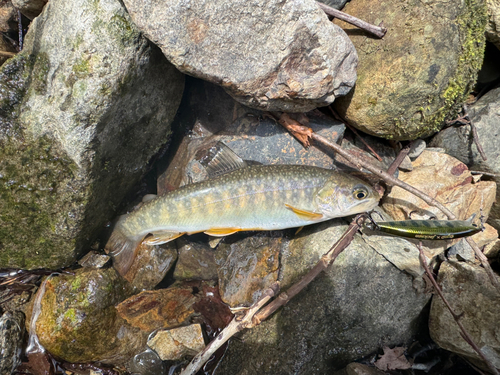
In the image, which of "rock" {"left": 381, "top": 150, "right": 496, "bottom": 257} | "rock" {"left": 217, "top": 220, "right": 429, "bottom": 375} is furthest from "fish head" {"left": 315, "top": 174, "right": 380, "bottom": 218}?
"rock" {"left": 381, "top": 150, "right": 496, "bottom": 257}

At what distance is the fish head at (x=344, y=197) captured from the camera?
11.6 feet

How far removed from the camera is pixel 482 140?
162 inches

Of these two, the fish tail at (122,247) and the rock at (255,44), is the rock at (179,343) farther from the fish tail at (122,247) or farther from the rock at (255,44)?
the rock at (255,44)

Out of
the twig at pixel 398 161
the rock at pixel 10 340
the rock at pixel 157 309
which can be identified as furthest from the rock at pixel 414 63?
the rock at pixel 10 340

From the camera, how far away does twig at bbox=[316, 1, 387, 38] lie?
353 cm

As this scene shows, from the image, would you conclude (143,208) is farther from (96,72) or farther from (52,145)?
(96,72)

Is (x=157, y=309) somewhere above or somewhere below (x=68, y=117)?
below

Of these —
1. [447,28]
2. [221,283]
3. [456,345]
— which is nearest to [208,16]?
[447,28]

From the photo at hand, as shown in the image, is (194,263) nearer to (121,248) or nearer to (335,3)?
(121,248)

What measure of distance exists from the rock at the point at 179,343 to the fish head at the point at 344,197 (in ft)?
7.72

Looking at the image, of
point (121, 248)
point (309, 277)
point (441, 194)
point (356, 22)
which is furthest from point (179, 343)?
point (356, 22)

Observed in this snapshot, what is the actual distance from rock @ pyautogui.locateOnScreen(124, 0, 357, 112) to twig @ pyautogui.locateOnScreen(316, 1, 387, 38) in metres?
0.45

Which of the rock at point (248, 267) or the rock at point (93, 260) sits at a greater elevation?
the rock at point (93, 260)

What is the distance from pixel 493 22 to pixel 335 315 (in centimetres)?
427
